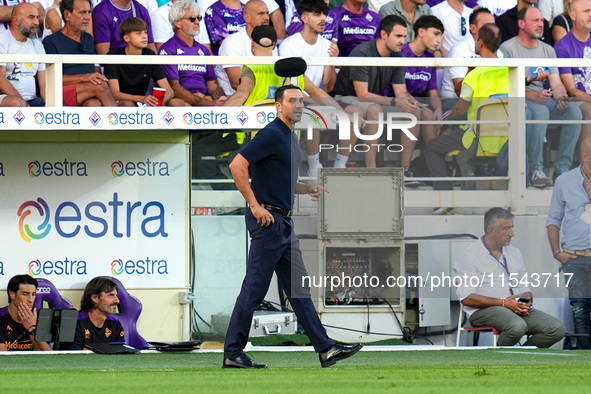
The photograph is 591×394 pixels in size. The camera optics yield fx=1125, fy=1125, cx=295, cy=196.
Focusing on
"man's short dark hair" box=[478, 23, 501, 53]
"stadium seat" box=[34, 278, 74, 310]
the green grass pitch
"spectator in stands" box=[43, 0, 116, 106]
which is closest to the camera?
the green grass pitch

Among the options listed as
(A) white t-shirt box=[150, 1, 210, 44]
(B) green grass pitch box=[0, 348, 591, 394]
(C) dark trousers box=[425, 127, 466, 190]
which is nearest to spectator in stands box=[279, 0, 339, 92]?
(A) white t-shirt box=[150, 1, 210, 44]

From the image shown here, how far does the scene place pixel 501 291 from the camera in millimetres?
11312

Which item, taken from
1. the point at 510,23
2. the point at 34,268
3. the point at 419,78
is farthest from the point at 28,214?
the point at 510,23

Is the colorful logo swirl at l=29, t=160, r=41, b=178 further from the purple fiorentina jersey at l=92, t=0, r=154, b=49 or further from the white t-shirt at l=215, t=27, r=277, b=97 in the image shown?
the white t-shirt at l=215, t=27, r=277, b=97

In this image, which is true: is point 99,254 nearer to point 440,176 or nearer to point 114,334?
point 114,334

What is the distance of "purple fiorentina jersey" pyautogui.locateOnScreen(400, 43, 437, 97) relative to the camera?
12961mm

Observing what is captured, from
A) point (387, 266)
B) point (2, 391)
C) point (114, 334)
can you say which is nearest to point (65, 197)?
point (114, 334)

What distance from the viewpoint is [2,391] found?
5781 mm

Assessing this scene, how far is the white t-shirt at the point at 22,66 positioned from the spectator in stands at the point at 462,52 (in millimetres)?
4637

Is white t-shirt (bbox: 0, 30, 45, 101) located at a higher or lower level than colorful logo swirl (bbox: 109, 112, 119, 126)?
higher

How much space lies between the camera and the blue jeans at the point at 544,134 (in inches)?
453

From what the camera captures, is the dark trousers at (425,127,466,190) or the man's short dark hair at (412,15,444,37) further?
the man's short dark hair at (412,15,444,37)

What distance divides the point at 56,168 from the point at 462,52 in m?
5.01

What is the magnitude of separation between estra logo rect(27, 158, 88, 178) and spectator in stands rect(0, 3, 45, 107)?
0.63 m
